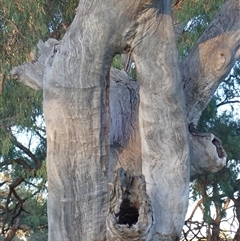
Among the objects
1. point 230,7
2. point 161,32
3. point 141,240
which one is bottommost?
point 141,240

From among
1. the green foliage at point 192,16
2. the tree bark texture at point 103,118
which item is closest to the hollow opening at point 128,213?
the tree bark texture at point 103,118

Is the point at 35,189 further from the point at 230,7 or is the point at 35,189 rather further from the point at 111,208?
the point at 111,208

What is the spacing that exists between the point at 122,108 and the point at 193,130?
1.23 feet

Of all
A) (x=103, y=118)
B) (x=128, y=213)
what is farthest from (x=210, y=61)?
(x=128, y=213)

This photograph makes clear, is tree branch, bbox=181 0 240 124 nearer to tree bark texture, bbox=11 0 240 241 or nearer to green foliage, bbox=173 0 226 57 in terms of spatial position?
tree bark texture, bbox=11 0 240 241

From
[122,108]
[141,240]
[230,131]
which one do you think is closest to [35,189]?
[230,131]

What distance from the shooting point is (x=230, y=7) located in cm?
357

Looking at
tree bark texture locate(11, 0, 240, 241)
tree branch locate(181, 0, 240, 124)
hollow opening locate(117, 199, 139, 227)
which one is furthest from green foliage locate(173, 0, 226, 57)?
hollow opening locate(117, 199, 139, 227)

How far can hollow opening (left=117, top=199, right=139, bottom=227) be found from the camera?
102 inches

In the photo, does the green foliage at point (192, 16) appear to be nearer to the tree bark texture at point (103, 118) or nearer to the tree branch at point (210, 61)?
the tree branch at point (210, 61)

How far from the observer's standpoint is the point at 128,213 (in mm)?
2617

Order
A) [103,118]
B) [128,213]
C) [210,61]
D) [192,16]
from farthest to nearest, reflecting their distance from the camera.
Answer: [192,16]
[210,61]
[103,118]
[128,213]

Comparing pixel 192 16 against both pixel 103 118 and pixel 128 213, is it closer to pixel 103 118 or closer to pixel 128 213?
pixel 103 118

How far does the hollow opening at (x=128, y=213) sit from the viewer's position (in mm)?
2578
